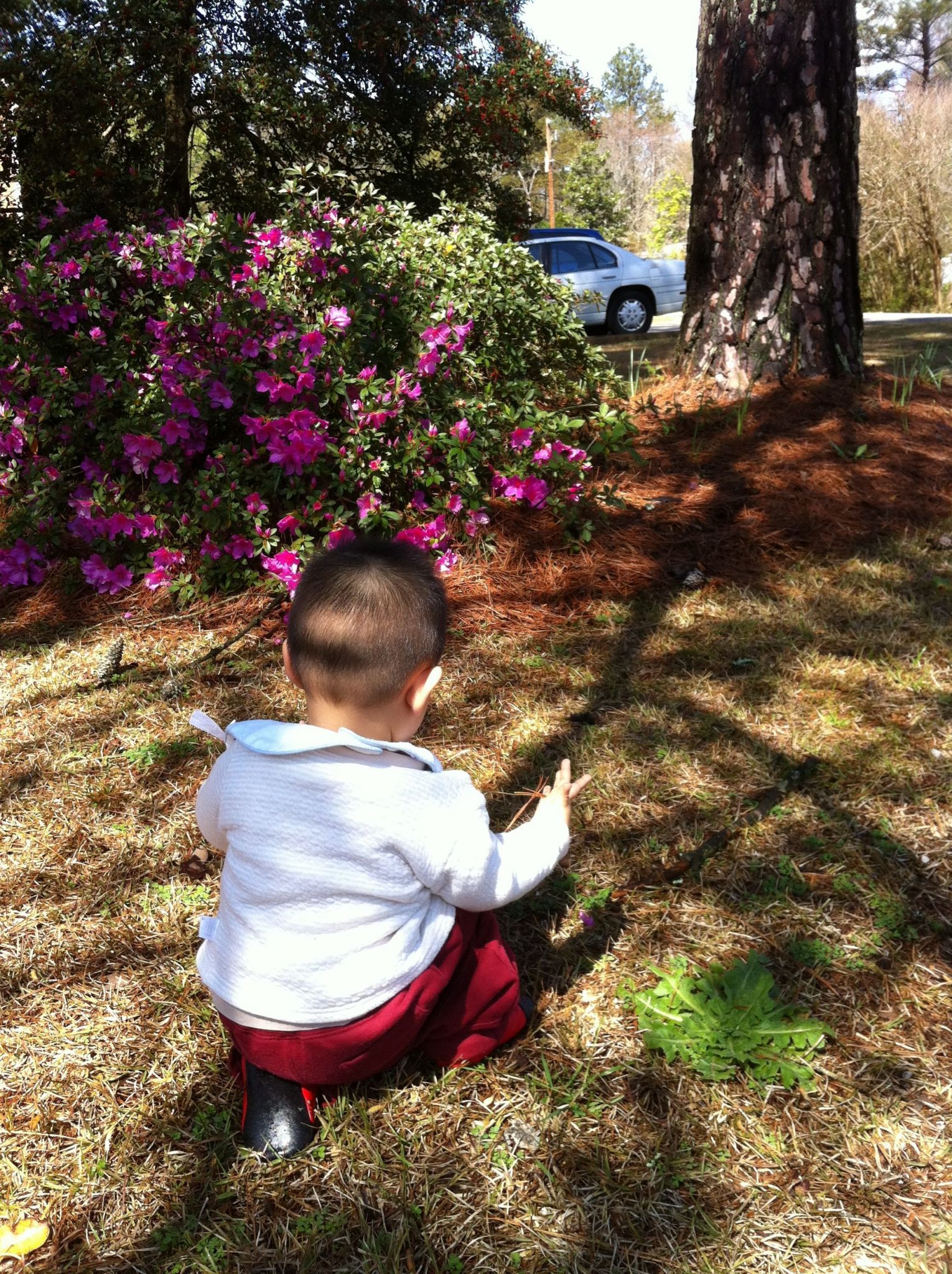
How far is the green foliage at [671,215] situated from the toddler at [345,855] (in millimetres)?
35258

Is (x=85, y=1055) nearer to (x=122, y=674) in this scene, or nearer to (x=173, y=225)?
(x=122, y=674)

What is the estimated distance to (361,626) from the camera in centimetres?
153

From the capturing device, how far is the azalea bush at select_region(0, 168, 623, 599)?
361 centimetres

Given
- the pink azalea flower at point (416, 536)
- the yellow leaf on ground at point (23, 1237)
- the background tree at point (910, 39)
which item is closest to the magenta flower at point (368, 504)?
the pink azalea flower at point (416, 536)

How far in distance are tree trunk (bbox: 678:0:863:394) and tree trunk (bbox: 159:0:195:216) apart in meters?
3.07

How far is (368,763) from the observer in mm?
1512

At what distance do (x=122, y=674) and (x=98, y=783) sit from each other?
0.72 meters

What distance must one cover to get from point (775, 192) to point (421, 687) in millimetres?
4211

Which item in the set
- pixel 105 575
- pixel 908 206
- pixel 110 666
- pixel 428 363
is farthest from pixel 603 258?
pixel 110 666

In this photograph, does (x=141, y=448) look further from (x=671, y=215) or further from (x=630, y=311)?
(x=671, y=215)

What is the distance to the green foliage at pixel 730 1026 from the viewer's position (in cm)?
172

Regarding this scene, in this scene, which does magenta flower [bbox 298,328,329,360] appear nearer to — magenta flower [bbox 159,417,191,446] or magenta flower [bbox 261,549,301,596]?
magenta flower [bbox 159,417,191,446]

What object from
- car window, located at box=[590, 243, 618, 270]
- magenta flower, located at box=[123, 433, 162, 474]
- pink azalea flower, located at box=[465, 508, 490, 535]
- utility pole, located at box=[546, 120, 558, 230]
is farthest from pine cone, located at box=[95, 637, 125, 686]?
utility pole, located at box=[546, 120, 558, 230]

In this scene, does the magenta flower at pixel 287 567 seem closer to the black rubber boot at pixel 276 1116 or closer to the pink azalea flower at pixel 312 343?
the pink azalea flower at pixel 312 343
